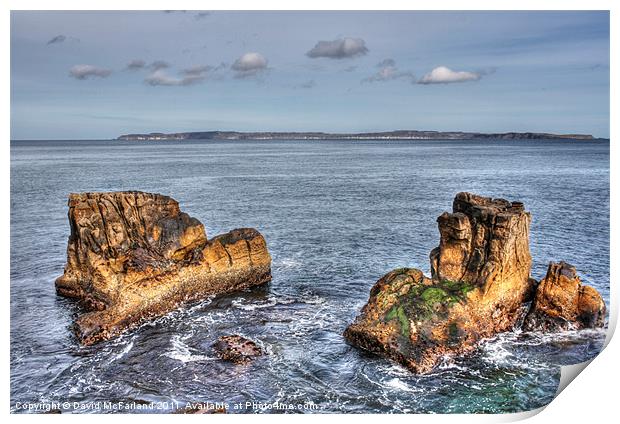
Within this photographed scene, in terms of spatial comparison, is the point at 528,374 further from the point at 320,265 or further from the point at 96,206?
the point at 96,206

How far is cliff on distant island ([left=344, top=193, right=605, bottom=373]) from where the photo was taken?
66.1 feet

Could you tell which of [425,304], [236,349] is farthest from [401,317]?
[236,349]

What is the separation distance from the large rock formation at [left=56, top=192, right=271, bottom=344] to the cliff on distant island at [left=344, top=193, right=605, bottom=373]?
7.75m

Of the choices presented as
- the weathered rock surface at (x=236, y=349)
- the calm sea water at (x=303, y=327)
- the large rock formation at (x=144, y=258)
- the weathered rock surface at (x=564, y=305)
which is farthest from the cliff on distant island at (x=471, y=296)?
the large rock formation at (x=144, y=258)

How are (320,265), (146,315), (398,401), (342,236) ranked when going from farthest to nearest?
(342,236) < (320,265) < (146,315) < (398,401)

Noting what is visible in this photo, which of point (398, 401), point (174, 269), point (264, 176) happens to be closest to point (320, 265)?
point (174, 269)

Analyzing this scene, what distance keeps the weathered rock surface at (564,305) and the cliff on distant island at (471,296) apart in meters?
0.03

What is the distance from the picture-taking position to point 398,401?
17.0 m

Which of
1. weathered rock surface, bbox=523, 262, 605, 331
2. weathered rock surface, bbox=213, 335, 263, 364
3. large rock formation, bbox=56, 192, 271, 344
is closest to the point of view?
weathered rock surface, bbox=213, 335, 263, 364

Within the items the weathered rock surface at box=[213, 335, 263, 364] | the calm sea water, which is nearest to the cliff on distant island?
the calm sea water

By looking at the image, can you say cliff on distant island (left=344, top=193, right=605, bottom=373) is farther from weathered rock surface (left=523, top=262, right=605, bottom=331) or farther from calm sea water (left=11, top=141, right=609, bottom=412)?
calm sea water (left=11, top=141, right=609, bottom=412)

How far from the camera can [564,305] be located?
22062 mm
